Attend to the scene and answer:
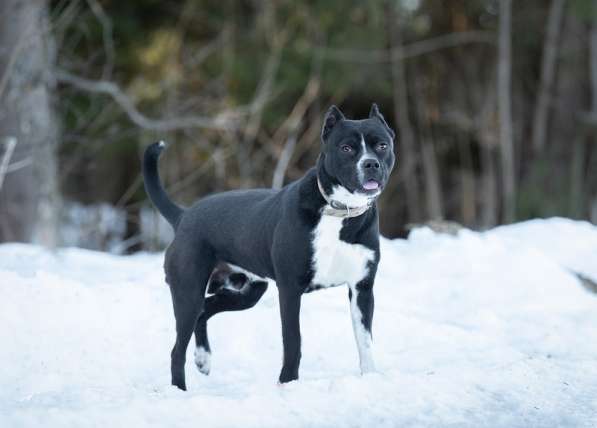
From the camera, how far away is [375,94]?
640 inches

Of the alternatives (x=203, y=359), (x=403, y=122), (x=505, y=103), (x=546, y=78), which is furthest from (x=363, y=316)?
(x=403, y=122)

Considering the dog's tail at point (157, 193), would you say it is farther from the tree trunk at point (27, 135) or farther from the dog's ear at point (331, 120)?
the tree trunk at point (27, 135)

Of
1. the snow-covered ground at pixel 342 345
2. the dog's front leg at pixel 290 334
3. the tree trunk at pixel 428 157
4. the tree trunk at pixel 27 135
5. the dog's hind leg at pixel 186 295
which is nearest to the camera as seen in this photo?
the snow-covered ground at pixel 342 345

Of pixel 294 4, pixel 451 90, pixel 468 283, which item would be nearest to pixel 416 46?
pixel 451 90

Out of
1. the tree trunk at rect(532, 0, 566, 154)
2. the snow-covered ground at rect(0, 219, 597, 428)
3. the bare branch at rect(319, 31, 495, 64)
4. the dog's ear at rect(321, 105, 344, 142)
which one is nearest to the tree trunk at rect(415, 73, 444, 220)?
the bare branch at rect(319, 31, 495, 64)

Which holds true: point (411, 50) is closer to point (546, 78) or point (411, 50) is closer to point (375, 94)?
point (375, 94)

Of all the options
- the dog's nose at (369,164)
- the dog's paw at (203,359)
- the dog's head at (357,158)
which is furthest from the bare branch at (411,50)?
the dog's nose at (369,164)

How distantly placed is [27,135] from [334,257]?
679cm

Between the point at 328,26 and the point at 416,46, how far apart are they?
192 cm

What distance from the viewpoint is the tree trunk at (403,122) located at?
1587 cm

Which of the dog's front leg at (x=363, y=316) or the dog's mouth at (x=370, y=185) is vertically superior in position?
the dog's mouth at (x=370, y=185)

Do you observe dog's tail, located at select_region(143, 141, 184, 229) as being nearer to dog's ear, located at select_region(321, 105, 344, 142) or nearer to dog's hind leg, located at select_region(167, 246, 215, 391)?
dog's hind leg, located at select_region(167, 246, 215, 391)

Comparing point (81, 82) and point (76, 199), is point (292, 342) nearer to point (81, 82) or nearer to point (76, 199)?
point (81, 82)

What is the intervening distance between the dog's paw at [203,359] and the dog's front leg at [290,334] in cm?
91
